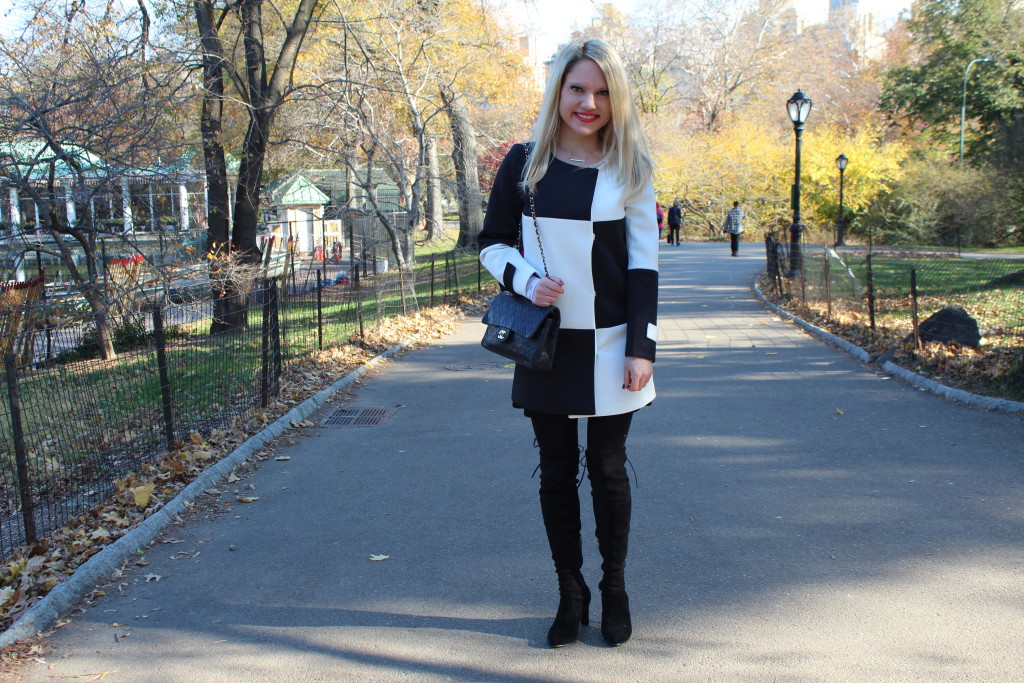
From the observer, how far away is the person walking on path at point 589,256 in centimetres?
316

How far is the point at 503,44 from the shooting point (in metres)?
18.1

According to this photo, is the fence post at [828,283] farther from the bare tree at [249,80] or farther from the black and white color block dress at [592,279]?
the black and white color block dress at [592,279]

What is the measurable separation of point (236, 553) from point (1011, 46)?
3803 cm

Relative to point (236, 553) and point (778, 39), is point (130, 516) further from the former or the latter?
point (778, 39)

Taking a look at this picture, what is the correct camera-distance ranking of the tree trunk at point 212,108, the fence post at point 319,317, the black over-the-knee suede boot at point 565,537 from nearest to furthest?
1. the black over-the-knee suede boot at point 565,537
2. the fence post at point 319,317
3. the tree trunk at point 212,108

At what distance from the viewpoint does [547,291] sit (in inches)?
121

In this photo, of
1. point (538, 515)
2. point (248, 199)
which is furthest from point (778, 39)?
point (538, 515)

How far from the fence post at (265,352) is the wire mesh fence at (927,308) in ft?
21.3

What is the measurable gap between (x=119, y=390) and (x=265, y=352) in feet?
4.98

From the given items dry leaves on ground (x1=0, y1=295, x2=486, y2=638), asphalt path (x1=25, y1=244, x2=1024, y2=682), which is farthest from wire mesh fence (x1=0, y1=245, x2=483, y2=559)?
asphalt path (x1=25, y1=244, x2=1024, y2=682)

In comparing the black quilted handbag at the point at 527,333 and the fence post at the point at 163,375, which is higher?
the black quilted handbag at the point at 527,333

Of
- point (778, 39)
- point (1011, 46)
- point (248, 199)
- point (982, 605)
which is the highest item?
point (778, 39)

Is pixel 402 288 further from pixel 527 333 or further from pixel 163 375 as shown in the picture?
pixel 527 333

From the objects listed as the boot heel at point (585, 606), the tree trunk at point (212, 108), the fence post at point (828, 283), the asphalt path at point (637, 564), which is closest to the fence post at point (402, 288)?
the tree trunk at point (212, 108)
